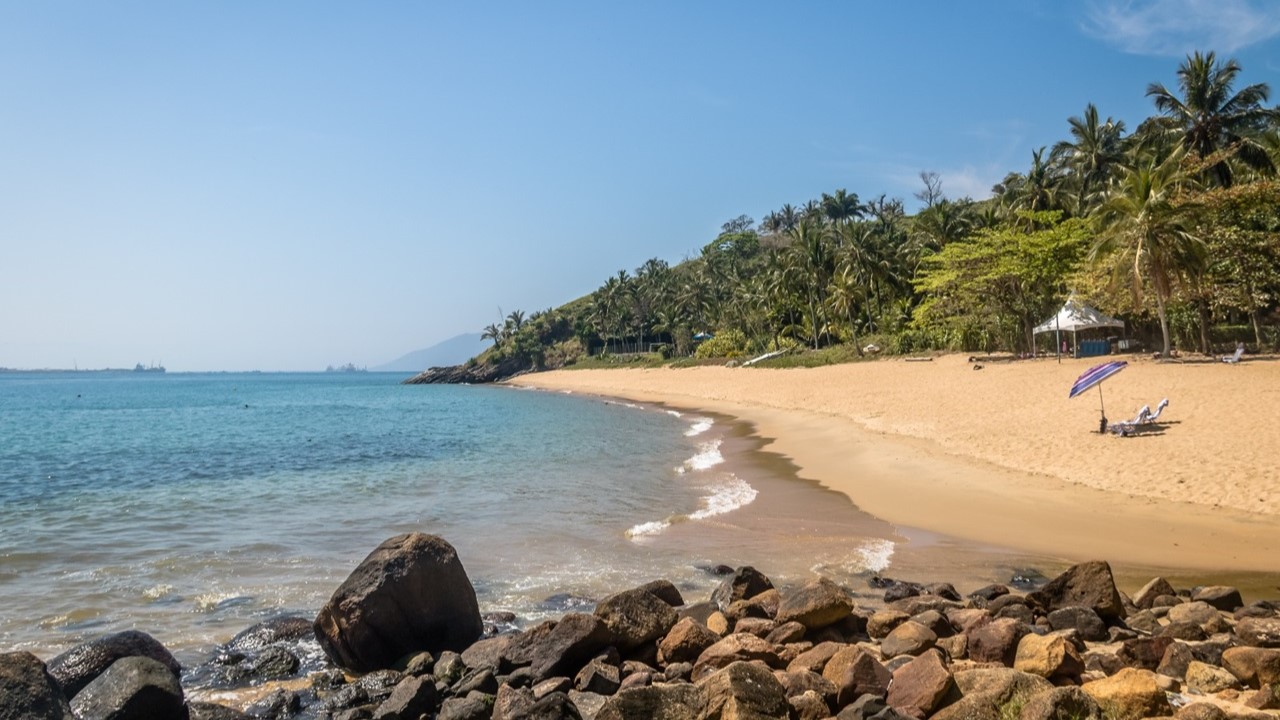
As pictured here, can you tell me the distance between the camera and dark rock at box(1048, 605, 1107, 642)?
23.9 ft

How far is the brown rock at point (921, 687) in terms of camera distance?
552 cm

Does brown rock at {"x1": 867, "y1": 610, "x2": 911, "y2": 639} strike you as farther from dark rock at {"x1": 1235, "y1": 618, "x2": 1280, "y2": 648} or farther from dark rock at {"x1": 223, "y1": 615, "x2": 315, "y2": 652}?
dark rock at {"x1": 223, "y1": 615, "x2": 315, "y2": 652}

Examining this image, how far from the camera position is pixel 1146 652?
6516 millimetres

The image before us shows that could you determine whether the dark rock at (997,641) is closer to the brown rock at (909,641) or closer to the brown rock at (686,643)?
the brown rock at (909,641)

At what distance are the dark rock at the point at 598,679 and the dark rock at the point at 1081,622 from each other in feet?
13.7

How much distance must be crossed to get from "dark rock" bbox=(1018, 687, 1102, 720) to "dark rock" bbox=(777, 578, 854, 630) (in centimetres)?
263

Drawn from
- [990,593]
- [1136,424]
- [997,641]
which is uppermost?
[1136,424]

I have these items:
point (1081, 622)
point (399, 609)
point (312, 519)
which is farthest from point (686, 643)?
point (312, 519)

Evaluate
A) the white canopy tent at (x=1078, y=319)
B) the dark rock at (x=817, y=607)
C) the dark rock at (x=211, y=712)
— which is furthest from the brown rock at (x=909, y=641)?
the white canopy tent at (x=1078, y=319)

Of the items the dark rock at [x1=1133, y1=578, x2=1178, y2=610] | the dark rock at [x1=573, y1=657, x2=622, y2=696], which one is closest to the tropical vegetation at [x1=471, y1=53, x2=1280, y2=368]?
the dark rock at [x1=1133, y1=578, x2=1178, y2=610]

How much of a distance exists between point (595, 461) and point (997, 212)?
45.6 m

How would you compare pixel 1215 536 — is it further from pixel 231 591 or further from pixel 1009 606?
pixel 231 591

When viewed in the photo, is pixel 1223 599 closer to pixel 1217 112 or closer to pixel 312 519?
pixel 312 519

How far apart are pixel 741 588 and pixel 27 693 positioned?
6.28 m
